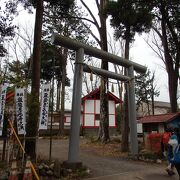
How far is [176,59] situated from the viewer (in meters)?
→ 19.5

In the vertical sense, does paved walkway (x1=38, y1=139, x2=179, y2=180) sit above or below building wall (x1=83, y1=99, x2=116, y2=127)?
below

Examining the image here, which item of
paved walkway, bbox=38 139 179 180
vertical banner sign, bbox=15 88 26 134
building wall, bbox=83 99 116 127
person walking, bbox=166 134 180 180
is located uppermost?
building wall, bbox=83 99 116 127

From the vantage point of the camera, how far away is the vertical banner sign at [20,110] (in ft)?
29.4

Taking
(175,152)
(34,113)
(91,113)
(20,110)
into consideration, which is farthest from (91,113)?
(175,152)

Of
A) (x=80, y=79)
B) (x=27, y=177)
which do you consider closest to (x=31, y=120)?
(x=80, y=79)

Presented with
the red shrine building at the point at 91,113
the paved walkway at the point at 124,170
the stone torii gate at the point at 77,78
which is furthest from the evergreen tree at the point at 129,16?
the red shrine building at the point at 91,113

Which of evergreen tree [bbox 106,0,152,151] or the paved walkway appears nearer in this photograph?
the paved walkway

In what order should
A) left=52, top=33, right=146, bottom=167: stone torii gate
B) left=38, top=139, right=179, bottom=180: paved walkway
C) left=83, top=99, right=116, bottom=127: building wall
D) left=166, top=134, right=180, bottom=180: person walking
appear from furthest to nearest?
left=83, top=99, right=116, bottom=127: building wall < left=52, top=33, right=146, bottom=167: stone torii gate < left=38, top=139, right=179, bottom=180: paved walkway < left=166, top=134, right=180, bottom=180: person walking

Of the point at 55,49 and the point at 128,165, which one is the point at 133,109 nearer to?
the point at 128,165

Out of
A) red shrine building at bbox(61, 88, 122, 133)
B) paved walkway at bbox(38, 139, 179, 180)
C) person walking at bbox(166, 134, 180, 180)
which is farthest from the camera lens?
red shrine building at bbox(61, 88, 122, 133)

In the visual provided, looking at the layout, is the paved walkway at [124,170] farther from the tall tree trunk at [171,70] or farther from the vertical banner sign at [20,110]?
the tall tree trunk at [171,70]

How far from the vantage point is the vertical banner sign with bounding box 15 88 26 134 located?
896 cm

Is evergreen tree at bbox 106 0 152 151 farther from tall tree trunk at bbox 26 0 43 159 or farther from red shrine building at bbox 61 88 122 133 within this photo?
red shrine building at bbox 61 88 122 133

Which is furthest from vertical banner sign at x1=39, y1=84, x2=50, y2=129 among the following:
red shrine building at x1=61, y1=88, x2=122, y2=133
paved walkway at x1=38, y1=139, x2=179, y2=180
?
red shrine building at x1=61, y1=88, x2=122, y2=133
